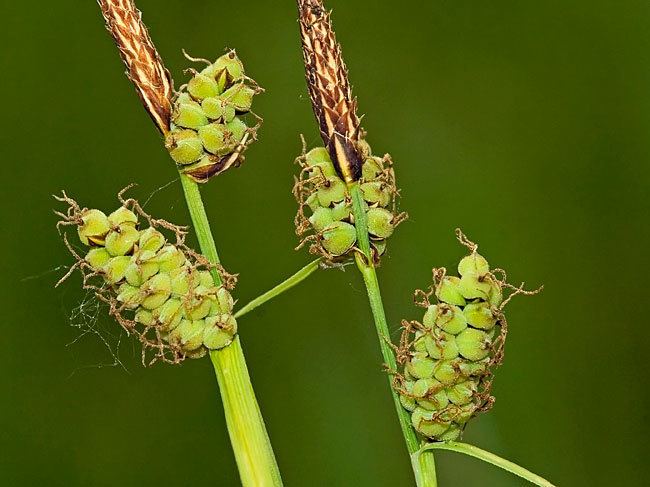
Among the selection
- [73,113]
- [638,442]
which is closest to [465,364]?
[638,442]

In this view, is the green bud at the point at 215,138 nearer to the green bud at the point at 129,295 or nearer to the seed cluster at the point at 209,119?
the seed cluster at the point at 209,119

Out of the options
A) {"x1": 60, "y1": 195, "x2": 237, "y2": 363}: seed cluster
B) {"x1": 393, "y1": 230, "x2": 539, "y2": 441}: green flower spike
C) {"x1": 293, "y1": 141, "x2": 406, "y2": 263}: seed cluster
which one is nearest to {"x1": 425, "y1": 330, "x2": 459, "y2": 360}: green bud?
{"x1": 393, "y1": 230, "x2": 539, "y2": 441}: green flower spike

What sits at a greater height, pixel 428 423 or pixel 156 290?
pixel 156 290

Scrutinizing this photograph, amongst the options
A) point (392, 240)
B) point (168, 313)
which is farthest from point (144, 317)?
point (392, 240)

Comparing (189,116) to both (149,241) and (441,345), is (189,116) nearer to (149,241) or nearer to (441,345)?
(149,241)

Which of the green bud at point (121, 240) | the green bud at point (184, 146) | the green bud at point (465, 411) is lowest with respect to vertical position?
the green bud at point (465, 411)

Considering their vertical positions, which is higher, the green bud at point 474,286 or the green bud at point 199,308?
the green bud at point 199,308

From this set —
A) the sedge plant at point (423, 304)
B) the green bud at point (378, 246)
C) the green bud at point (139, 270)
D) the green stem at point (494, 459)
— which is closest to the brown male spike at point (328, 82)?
the sedge plant at point (423, 304)

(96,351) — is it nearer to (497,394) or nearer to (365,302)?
(365,302)

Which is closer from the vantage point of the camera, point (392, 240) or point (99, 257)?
point (99, 257)
